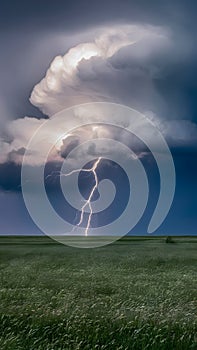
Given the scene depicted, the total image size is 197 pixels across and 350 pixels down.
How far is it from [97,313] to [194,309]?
403 centimetres

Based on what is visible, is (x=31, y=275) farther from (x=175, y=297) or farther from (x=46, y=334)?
(x=46, y=334)

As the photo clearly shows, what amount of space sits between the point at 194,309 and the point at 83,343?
19.7 ft

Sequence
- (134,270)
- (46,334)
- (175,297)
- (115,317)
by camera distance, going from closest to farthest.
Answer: (46,334)
(115,317)
(175,297)
(134,270)

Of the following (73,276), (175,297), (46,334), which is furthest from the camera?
(73,276)

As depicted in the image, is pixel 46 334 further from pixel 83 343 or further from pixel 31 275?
pixel 31 275

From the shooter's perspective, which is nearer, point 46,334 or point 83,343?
point 83,343

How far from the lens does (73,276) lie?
30.3 m

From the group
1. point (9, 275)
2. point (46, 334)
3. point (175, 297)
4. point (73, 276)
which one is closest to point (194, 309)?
point (175, 297)

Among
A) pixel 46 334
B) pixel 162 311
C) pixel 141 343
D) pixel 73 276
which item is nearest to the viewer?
pixel 141 343

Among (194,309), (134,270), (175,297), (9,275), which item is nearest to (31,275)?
(9,275)

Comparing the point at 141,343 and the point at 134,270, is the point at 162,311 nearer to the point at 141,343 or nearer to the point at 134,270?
the point at 141,343

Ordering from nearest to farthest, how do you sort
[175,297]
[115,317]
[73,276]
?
[115,317] < [175,297] < [73,276]

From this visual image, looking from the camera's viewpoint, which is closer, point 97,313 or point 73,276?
point 97,313

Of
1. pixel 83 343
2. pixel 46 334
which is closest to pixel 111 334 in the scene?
pixel 83 343
